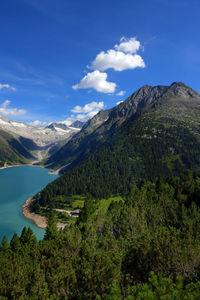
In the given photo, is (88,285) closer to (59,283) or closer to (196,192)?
(59,283)

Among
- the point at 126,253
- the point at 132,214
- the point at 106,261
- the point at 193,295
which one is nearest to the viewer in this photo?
the point at 193,295

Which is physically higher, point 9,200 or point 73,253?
point 73,253

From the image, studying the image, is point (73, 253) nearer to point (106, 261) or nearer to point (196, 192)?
point (106, 261)

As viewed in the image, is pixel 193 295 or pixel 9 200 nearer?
pixel 193 295

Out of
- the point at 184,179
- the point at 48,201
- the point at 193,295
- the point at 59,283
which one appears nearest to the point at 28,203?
the point at 48,201

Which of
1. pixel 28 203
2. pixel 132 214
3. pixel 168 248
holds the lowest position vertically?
pixel 28 203

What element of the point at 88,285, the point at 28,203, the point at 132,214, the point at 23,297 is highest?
the point at 88,285

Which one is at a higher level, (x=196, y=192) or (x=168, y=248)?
(x=168, y=248)

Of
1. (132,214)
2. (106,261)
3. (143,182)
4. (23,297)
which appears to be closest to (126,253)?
(106,261)

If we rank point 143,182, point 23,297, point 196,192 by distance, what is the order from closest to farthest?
point 23,297, point 196,192, point 143,182
